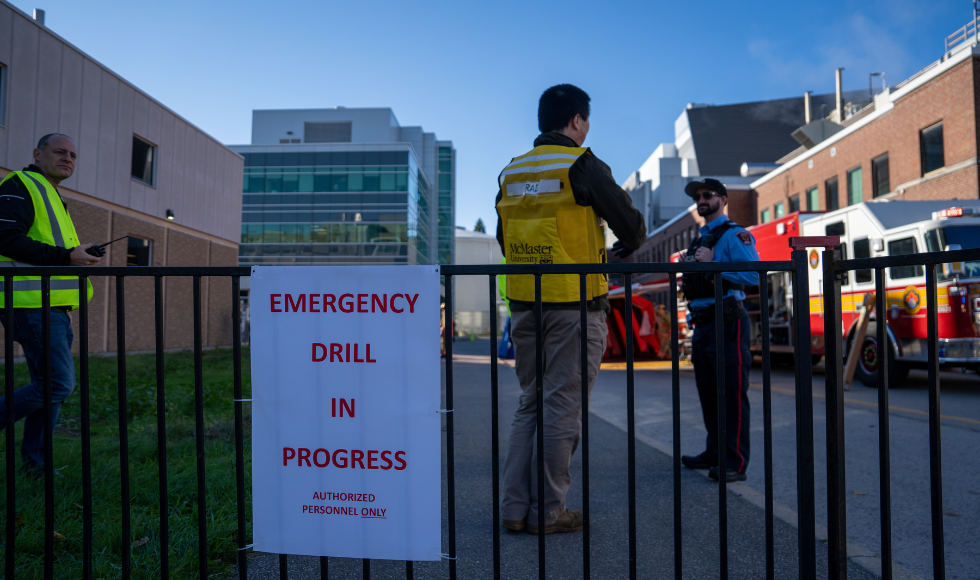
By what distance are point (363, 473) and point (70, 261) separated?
2.18m

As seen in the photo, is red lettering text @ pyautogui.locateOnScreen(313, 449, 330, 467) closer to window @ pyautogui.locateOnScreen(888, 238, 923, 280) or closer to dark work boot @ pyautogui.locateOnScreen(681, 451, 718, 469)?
dark work boot @ pyautogui.locateOnScreen(681, 451, 718, 469)

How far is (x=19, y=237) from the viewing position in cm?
332

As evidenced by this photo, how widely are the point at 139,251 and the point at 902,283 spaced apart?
20085mm

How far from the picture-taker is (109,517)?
10.4ft

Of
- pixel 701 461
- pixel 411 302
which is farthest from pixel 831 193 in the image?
pixel 411 302

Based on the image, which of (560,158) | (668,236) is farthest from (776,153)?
(560,158)

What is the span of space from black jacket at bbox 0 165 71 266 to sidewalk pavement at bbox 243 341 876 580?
6.25ft

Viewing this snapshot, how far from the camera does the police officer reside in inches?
160

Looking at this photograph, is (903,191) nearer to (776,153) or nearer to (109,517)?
(109,517)

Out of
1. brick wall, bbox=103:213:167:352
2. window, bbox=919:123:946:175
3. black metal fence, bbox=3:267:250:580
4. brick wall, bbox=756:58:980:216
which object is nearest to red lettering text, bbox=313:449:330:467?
black metal fence, bbox=3:267:250:580

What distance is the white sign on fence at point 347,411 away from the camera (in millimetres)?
2184

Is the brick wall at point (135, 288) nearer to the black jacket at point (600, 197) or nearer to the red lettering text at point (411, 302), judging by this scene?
the black jacket at point (600, 197)

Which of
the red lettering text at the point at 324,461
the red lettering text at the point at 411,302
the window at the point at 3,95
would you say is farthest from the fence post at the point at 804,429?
the window at the point at 3,95

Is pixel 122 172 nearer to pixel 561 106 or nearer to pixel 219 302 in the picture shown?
pixel 219 302
